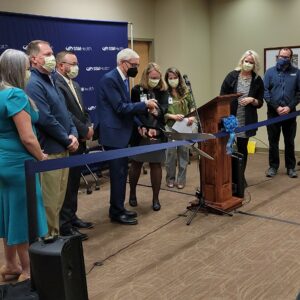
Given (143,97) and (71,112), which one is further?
(143,97)

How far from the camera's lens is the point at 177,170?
5473 millimetres

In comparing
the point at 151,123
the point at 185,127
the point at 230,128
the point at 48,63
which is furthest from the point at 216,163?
the point at 48,63

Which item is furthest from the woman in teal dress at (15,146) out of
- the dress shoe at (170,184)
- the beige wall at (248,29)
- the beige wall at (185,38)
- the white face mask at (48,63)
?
the beige wall at (248,29)

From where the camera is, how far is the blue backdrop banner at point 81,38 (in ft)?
15.5

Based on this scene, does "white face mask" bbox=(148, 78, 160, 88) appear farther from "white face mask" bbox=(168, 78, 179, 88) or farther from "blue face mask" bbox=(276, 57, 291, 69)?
"blue face mask" bbox=(276, 57, 291, 69)

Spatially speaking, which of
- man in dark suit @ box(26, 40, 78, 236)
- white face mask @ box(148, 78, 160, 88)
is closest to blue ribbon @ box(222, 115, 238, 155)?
white face mask @ box(148, 78, 160, 88)

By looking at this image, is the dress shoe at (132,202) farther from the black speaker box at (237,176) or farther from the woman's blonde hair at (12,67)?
the woman's blonde hair at (12,67)

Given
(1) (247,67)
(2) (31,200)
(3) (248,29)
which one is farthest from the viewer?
(3) (248,29)

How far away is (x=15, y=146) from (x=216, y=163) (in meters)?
2.04

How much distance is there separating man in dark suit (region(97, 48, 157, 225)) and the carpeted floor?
43cm

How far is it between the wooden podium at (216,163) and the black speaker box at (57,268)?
2010mm

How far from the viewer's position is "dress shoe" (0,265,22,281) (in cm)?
271

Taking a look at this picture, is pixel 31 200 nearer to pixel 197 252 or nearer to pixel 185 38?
pixel 197 252

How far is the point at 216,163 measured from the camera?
3.85m
